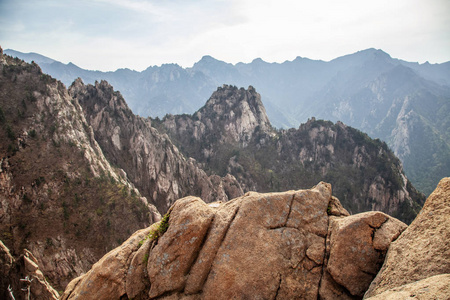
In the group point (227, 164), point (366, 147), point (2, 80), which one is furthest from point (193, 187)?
point (366, 147)

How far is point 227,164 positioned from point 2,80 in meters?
116

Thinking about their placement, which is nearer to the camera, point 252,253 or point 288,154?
point 252,253

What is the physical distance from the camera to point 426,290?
688cm

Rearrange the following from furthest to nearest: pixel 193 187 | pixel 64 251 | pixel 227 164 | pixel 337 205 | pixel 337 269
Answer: pixel 227 164 < pixel 193 187 < pixel 64 251 < pixel 337 205 < pixel 337 269

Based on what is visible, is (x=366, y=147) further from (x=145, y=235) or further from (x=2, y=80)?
(x=2, y=80)

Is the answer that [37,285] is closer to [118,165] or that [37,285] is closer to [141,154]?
[118,165]

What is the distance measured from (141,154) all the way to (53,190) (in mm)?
48571

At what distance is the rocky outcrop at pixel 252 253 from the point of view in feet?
36.9

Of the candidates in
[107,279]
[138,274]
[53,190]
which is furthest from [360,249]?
[53,190]

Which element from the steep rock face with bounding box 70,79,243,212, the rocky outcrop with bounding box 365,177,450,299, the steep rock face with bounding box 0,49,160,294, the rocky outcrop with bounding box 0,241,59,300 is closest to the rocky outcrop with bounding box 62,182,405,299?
the rocky outcrop with bounding box 365,177,450,299

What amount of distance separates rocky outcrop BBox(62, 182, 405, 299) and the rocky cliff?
129356 mm

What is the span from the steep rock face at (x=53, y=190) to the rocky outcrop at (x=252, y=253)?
2127 inches

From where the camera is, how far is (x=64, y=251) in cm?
5625

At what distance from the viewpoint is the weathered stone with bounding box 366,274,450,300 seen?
658 cm
